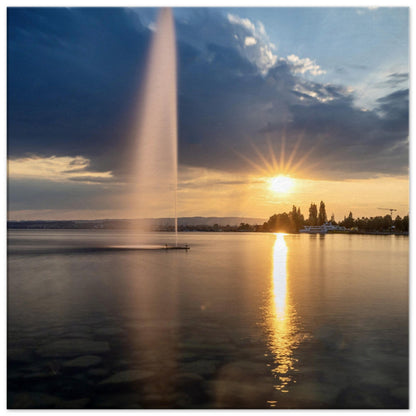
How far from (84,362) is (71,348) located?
2326mm

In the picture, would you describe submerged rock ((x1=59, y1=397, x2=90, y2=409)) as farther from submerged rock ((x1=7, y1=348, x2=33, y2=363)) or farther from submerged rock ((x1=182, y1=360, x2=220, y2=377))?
submerged rock ((x1=7, y1=348, x2=33, y2=363))

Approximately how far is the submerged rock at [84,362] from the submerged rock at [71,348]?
2.25 ft

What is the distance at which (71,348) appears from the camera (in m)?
19.2

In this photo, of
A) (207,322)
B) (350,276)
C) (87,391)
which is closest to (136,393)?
(87,391)

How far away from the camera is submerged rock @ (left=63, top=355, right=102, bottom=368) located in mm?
16766

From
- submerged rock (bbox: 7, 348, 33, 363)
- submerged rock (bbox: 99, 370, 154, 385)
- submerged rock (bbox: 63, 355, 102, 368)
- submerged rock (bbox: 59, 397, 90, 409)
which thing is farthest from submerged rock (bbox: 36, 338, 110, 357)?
submerged rock (bbox: 59, 397, 90, 409)

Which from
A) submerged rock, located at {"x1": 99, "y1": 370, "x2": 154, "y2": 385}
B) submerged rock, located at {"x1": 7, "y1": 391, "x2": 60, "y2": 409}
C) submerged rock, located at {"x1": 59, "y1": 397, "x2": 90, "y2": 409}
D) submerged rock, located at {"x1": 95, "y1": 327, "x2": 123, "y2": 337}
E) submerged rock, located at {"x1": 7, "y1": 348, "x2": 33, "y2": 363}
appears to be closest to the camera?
submerged rock, located at {"x1": 59, "y1": 397, "x2": 90, "y2": 409}

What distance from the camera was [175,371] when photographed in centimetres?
1609

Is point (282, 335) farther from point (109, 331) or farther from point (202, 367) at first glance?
point (109, 331)

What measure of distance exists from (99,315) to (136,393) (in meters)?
13.2

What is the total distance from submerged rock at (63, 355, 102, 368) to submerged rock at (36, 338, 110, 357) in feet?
2.25

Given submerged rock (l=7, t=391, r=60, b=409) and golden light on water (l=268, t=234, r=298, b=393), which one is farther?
golden light on water (l=268, t=234, r=298, b=393)

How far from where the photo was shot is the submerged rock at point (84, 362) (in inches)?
660

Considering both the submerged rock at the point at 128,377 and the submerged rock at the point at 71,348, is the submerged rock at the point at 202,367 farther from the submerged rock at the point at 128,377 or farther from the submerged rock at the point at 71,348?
the submerged rock at the point at 71,348
